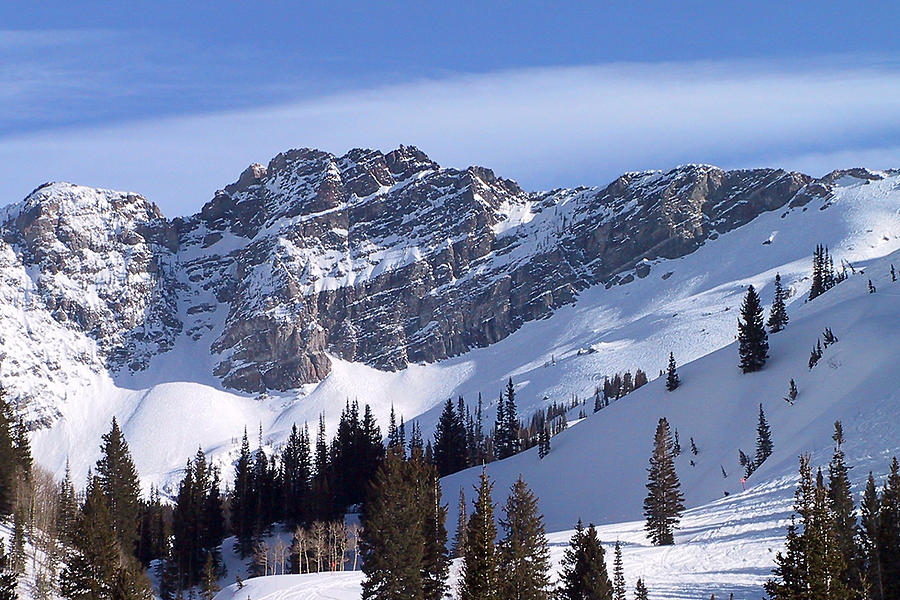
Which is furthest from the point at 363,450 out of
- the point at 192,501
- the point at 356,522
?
the point at 192,501

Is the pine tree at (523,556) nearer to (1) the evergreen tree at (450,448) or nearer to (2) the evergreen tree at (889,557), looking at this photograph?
(2) the evergreen tree at (889,557)

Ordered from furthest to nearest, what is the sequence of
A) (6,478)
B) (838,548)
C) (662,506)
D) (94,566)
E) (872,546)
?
(6,478)
(662,506)
(94,566)
(872,546)
(838,548)

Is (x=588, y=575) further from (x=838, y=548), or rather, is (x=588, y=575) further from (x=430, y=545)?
(x=838, y=548)

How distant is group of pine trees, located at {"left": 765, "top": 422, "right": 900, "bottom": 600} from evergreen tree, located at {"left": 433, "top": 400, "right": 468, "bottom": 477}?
81097 mm

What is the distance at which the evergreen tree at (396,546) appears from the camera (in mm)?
44688

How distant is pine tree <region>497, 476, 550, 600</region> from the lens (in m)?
38.7

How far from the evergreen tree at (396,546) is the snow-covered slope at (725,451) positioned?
12.0 meters

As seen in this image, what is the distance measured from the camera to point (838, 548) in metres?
33.0

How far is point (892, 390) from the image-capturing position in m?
74.3

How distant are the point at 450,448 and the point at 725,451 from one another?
48.6 metres

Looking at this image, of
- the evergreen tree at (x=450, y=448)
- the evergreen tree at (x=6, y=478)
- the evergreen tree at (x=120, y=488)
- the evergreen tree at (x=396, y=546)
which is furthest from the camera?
the evergreen tree at (x=450, y=448)

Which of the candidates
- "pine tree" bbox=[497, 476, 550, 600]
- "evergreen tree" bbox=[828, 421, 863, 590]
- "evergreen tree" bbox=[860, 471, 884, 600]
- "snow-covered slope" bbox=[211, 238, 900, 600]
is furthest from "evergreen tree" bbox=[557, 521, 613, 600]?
"evergreen tree" bbox=[860, 471, 884, 600]

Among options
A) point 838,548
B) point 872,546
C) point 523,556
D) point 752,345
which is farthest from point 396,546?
point 752,345


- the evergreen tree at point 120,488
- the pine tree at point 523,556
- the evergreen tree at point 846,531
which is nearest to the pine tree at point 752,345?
the evergreen tree at point 846,531
